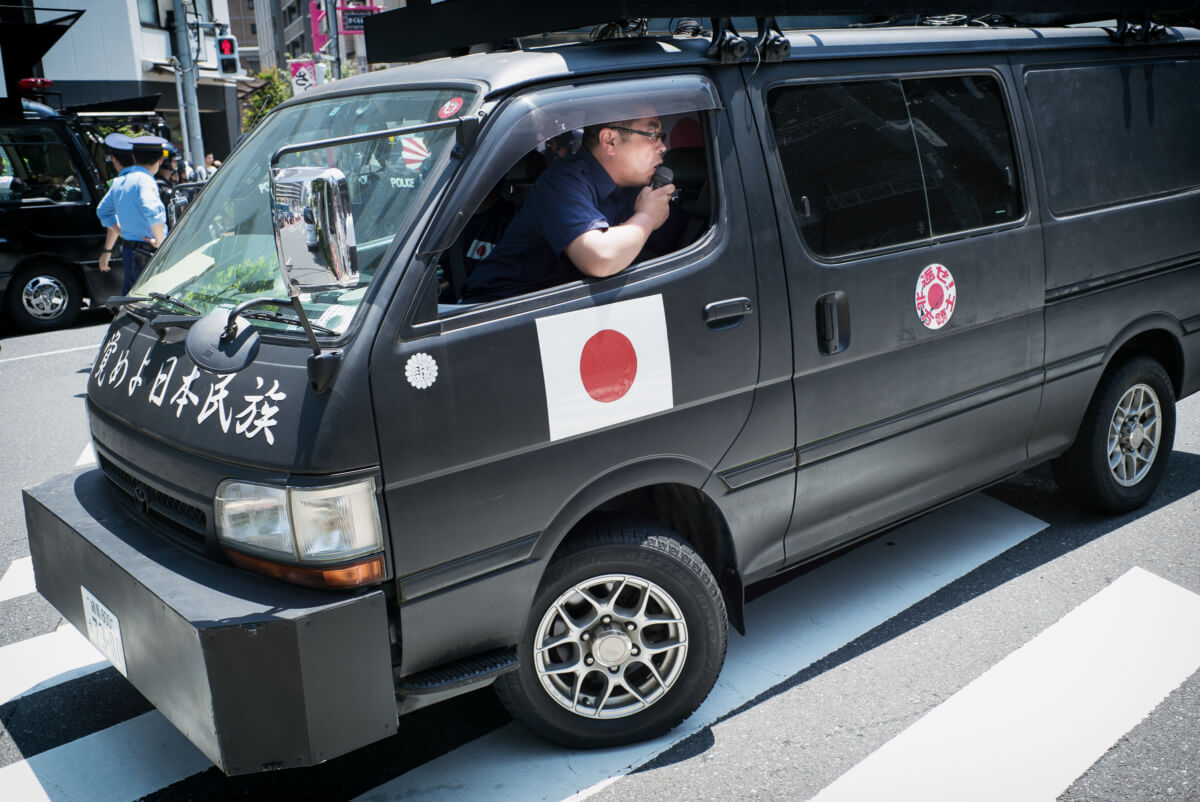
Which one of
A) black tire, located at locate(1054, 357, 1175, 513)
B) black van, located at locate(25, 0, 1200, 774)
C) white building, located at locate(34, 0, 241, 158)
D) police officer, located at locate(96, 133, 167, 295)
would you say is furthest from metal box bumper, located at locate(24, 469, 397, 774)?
white building, located at locate(34, 0, 241, 158)

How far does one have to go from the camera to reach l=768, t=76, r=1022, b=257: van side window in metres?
3.40

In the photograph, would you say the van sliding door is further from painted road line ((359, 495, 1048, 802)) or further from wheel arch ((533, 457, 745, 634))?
painted road line ((359, 495, 1048, 802))

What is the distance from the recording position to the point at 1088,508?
4.89 metres

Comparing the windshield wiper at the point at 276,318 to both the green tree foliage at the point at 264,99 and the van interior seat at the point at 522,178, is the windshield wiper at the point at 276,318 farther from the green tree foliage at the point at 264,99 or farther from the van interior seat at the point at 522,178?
the green tree foliage at the point at 264,99

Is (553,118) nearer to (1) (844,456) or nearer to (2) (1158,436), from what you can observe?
(1) (844,456)

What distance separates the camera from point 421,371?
2637mm

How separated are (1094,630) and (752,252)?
6.56ft

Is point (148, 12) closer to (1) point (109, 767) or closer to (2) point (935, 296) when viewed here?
(1) point (109, 767)

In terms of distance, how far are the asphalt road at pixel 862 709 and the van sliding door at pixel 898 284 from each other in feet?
1.55

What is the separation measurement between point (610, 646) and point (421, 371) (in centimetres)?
105

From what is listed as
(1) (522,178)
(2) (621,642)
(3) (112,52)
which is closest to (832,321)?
(1) (522,178)

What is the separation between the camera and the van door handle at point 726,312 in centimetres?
312

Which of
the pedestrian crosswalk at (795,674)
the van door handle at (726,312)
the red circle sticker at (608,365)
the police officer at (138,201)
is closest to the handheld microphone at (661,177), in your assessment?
the van door handle at (726,312)

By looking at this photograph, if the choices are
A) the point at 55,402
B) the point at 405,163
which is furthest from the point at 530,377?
the point at 55,402
